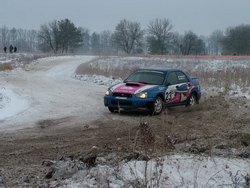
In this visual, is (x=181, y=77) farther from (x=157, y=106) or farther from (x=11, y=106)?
(x=11, y=106)

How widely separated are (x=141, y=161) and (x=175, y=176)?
68cm

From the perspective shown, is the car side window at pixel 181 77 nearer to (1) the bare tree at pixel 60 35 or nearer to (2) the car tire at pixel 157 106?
(2) the car tire at pixel 157 106

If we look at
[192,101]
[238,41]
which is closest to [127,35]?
[238,41]

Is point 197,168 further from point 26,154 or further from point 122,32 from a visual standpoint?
point 122,32

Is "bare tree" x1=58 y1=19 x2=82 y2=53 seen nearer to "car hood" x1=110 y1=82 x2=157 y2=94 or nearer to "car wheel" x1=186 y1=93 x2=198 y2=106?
"car wheel" x1=186 y1=93 x2=198 y2=106

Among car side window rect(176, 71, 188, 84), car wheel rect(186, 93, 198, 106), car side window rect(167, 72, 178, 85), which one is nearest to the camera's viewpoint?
car side window rect(167, 72, 178, 85)

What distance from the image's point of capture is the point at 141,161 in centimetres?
611

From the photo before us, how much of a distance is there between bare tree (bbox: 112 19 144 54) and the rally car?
98021 millimetres

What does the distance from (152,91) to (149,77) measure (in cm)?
103

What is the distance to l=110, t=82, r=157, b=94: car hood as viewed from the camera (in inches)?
464

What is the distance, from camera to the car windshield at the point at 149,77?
492 inches

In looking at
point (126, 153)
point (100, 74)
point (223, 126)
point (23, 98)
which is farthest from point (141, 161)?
point (100, 74)

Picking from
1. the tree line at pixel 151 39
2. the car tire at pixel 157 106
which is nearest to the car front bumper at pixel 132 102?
the car tire at pixel 157 106

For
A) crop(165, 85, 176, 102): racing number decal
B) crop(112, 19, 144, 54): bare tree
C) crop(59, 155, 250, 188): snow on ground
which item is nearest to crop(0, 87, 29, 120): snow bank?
crop(165, 85, 176, 102): racing number decal
